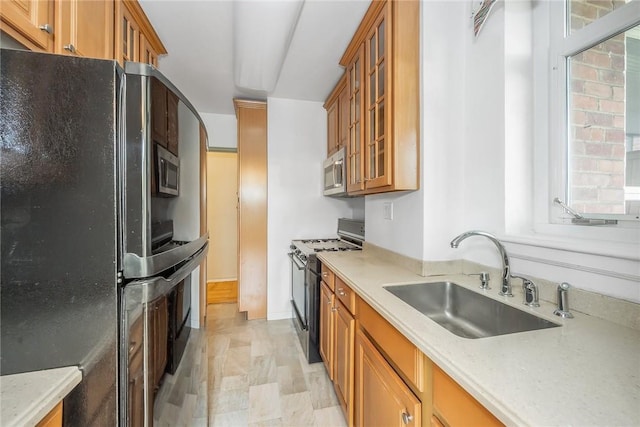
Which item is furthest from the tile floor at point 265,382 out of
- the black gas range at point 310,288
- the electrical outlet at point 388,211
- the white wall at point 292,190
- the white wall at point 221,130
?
the white wall at point 221,130

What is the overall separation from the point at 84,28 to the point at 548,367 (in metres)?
1.99

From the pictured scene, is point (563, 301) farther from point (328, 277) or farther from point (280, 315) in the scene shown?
point (280, 315)

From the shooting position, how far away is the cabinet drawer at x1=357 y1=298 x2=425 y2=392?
0.80m

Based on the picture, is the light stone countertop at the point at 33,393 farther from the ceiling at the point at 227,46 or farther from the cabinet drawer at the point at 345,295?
the ceiling at the point at 227,46

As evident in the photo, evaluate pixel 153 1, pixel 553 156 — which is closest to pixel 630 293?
pixel 553 156

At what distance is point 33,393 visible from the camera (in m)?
0.58

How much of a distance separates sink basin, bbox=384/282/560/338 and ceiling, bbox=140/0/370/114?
1661 mm

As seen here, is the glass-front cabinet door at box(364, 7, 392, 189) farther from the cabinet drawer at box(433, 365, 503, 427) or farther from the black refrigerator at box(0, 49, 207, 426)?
the black refrigerator at box(0, 49, 207, 426)

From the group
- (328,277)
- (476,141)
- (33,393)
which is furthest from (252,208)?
(33,393)

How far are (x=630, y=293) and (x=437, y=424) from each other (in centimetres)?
72

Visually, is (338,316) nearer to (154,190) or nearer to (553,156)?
(154,190)

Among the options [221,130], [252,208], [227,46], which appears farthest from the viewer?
[221,130]

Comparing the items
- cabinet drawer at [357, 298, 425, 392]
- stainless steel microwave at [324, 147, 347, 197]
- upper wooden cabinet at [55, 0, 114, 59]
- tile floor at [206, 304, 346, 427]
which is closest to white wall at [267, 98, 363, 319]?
stainless steel microwave at [324, 147, 347, 197]

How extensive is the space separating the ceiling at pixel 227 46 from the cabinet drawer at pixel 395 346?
1684mm
